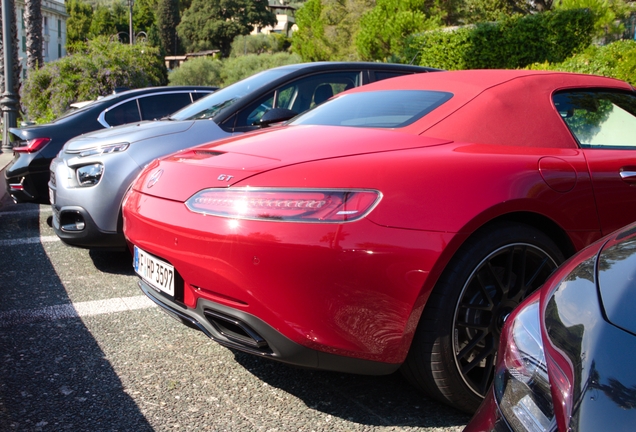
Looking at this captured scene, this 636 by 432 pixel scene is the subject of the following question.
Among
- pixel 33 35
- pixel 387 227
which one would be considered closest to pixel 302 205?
pixel 387 227

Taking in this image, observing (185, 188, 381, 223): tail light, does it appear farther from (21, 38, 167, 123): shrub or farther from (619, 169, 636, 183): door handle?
(21, 38, 167, 123): shrub

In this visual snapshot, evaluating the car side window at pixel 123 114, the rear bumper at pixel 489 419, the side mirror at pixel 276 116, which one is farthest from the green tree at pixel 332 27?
the rear bumper at pixel 489 419

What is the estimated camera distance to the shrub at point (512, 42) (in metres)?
16.5

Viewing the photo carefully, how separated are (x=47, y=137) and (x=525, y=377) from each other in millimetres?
5839

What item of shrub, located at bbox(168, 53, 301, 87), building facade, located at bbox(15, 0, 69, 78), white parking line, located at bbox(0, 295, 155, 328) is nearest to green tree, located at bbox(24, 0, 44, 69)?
white parking line, located at bbox(0, 295, 155, 328)

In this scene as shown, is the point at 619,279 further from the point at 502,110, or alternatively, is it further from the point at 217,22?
the point at 217,22

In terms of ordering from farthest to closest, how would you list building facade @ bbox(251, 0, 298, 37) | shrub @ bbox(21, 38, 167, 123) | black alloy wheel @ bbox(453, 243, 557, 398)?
building facade @ bbox(251, 0, 298, 37)
shrub @ bbox(21, 38, 167, 123)
black alloy wheel @ bbox(453, 243, 557, 398)

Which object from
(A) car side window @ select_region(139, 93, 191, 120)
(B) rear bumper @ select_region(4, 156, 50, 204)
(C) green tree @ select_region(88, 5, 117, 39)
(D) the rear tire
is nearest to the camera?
(D) the rear tire

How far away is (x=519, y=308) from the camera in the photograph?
1616 millimetres

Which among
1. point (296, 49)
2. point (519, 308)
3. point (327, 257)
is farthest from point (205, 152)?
point (296, 49)

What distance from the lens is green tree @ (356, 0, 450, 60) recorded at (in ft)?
74.1

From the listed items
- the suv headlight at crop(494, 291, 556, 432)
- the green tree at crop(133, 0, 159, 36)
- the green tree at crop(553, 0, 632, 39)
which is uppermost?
the green tree at crop(133, 0, 159, 36)

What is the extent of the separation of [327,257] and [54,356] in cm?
169

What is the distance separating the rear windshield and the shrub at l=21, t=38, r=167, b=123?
11.2m
